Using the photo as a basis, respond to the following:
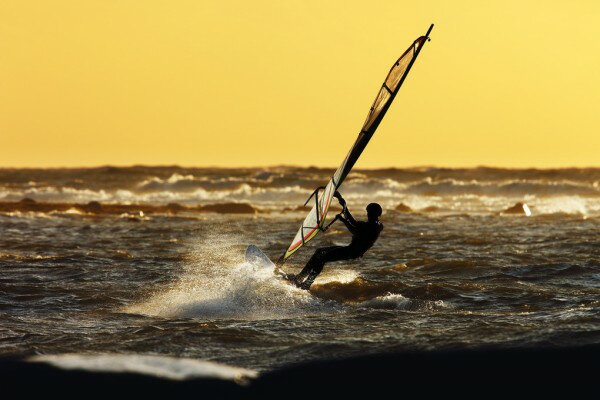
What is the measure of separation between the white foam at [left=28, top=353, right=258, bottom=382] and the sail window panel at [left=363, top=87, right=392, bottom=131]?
13.1ft

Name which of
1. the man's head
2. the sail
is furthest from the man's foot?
the man's head

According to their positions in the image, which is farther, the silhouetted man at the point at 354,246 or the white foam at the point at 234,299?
the silhouetted man at the point at 354,246

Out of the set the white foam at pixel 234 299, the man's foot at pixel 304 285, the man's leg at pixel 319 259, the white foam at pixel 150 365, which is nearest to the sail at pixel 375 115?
the man's leg at pixel 319 259

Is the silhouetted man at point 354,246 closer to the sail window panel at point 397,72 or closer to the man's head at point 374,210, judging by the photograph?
the man's head at point 374,210

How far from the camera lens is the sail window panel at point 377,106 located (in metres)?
11.1

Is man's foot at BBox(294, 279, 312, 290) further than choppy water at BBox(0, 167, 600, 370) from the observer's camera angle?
Yes

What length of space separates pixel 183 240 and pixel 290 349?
13.4 m

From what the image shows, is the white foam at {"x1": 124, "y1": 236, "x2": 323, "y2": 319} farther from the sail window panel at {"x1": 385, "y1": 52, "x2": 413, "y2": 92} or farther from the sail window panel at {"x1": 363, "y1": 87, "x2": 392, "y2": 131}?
the sail window panel at {"x1": 385, "y1": 52, "x2": 413, "y2": 92}

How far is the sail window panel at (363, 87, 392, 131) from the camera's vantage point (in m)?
11.1

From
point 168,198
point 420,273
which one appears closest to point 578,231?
point 420,273

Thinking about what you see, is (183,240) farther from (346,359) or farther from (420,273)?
(346,359)

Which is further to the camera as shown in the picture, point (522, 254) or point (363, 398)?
point (522, 254)

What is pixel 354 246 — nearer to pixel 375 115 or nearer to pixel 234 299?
pixel 234 299

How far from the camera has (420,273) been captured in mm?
15289
